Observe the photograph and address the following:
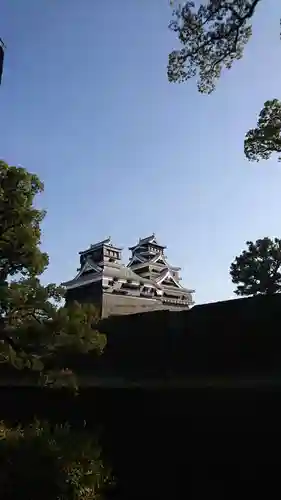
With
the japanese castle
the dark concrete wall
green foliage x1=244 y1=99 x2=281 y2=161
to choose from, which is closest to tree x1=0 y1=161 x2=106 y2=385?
green foliage x1=244 y1=99 x2=281 y2=161

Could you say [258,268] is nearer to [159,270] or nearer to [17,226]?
[159,270]

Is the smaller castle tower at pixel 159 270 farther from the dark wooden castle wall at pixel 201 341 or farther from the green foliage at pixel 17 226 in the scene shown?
the green foliage at pixel 17 226

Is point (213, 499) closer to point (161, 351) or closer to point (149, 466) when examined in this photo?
point (149, 466)

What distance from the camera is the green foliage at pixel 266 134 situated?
16.3 feet

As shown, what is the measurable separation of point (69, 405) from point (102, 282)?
343 inches

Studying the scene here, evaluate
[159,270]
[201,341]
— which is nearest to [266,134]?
[201,341]

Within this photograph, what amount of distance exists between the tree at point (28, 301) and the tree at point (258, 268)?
13.1m

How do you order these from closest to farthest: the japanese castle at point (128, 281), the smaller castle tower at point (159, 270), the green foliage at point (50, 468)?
the green foliage at point (50, 468), the japanese castle at point (128, 281), the smaller castle tower at point (159, 270)

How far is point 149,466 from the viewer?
5.07 meters

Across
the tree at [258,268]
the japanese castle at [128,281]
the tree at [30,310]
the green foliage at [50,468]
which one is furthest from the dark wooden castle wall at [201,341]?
the tree at [258,268]

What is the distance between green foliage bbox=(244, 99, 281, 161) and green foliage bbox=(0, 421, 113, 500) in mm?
3999

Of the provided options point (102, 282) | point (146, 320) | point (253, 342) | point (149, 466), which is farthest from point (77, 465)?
point (102, 282)

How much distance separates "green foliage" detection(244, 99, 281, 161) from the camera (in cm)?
496

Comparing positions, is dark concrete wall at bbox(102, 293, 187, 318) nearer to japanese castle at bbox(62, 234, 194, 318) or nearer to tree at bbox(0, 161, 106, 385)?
japanese castle at bbox(62, 234, 194, 318)
